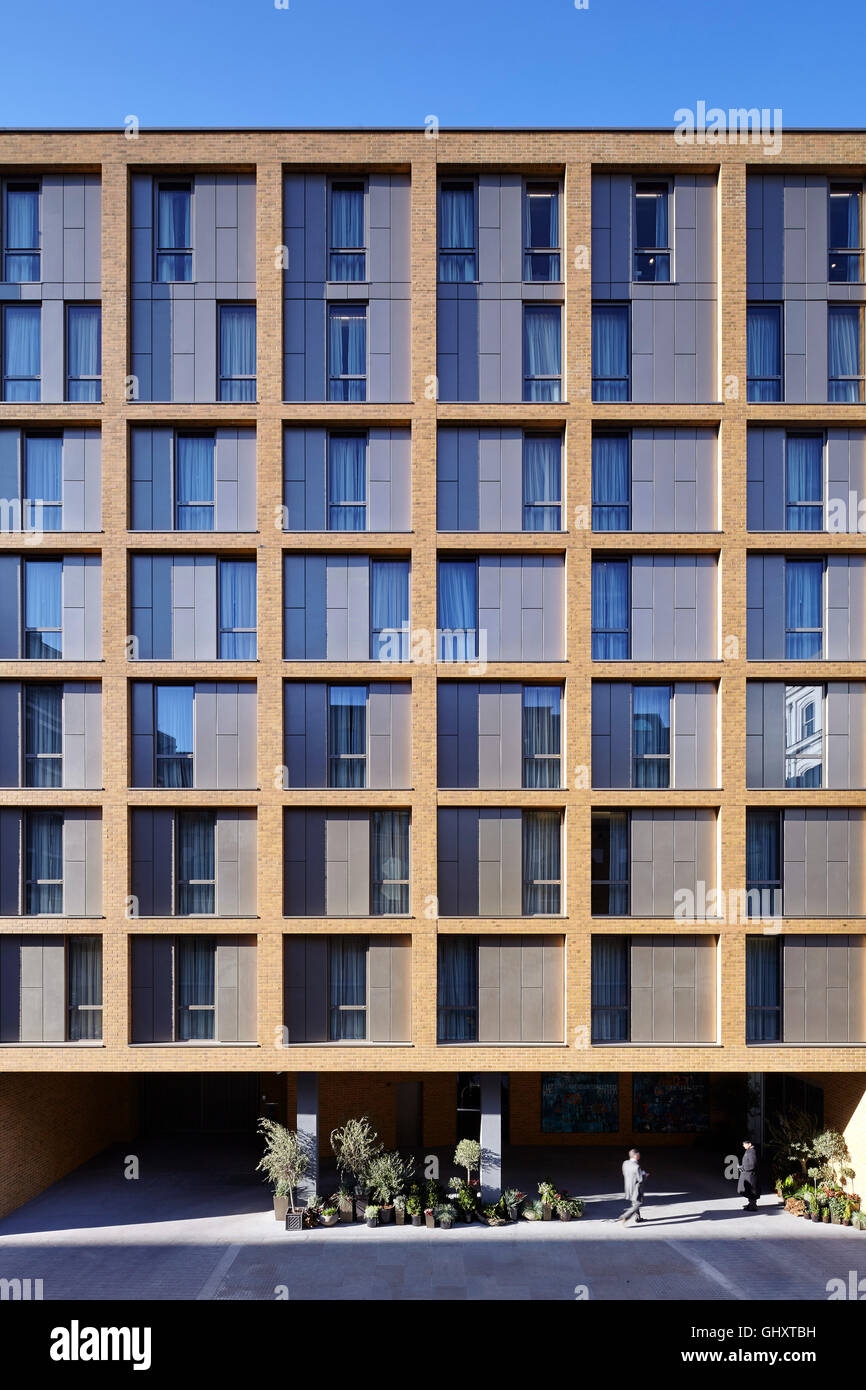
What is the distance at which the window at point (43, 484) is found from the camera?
16891mm

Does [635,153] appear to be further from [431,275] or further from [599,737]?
[599,737]

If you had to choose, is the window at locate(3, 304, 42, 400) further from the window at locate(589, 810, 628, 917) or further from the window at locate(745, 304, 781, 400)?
the window at locate(745, 304, 781, 400)

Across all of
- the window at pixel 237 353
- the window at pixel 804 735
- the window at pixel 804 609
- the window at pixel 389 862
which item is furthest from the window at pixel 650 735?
the window at pixel 237 353

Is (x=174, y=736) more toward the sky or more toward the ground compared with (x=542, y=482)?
more toward the ground

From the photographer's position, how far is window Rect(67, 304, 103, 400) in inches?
669

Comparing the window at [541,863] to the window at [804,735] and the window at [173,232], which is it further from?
the window at [173,232]

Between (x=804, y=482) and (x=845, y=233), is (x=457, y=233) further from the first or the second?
(x=804, y=482)

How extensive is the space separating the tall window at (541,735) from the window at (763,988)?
5.41 metres

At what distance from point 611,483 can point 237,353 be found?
8.58m

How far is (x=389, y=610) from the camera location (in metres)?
16.9

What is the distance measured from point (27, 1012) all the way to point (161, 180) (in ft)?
58.8

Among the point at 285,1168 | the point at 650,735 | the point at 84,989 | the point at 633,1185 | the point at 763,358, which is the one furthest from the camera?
the point at 763,358

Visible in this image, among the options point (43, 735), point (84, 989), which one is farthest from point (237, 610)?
point (84, 989)

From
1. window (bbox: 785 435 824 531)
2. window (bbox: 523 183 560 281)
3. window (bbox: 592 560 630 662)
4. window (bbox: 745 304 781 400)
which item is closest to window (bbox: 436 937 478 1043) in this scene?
window (bbox: 592 560 630 662)
